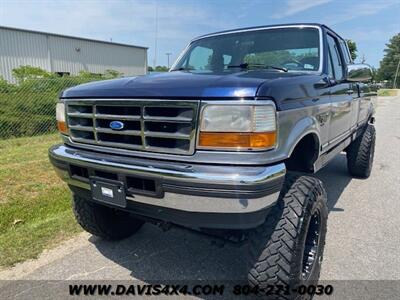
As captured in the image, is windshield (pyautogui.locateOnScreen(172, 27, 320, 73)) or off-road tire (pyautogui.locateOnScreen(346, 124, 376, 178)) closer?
windshield (pyautogui.locateOnScreen(172, 27, 320, 73))

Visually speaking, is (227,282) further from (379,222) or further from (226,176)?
(379,222)

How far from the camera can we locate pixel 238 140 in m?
2.00

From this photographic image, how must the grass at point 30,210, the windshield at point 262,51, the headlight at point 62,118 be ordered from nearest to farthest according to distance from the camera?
the headlight at point 62,118, the grass at point 30,210, the windshield at point 262,51

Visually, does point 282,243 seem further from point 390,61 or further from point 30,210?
point 390,61

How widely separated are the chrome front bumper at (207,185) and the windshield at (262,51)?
1.39 m

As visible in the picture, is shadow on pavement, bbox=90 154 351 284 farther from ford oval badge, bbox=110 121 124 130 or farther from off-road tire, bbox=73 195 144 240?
ford oval badge, bbox=110 121 124 130

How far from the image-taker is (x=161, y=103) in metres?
2.12

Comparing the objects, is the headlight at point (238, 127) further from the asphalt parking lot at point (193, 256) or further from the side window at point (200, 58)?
the side window at point (200, 58)

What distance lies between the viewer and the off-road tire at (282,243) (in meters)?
2.19

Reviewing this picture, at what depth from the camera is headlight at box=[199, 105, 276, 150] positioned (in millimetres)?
1976

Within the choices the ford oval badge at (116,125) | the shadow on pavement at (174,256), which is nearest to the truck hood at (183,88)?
the ford oval badge at (116,125)

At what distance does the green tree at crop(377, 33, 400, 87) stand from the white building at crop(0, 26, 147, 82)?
227ft

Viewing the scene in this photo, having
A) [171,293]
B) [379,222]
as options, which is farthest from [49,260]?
[379,222]

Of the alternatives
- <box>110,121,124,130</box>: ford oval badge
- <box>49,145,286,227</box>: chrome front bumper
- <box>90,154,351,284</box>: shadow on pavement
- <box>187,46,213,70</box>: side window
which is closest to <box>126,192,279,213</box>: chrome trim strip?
<box>49,145,286,227</box>: chrome front bumper
